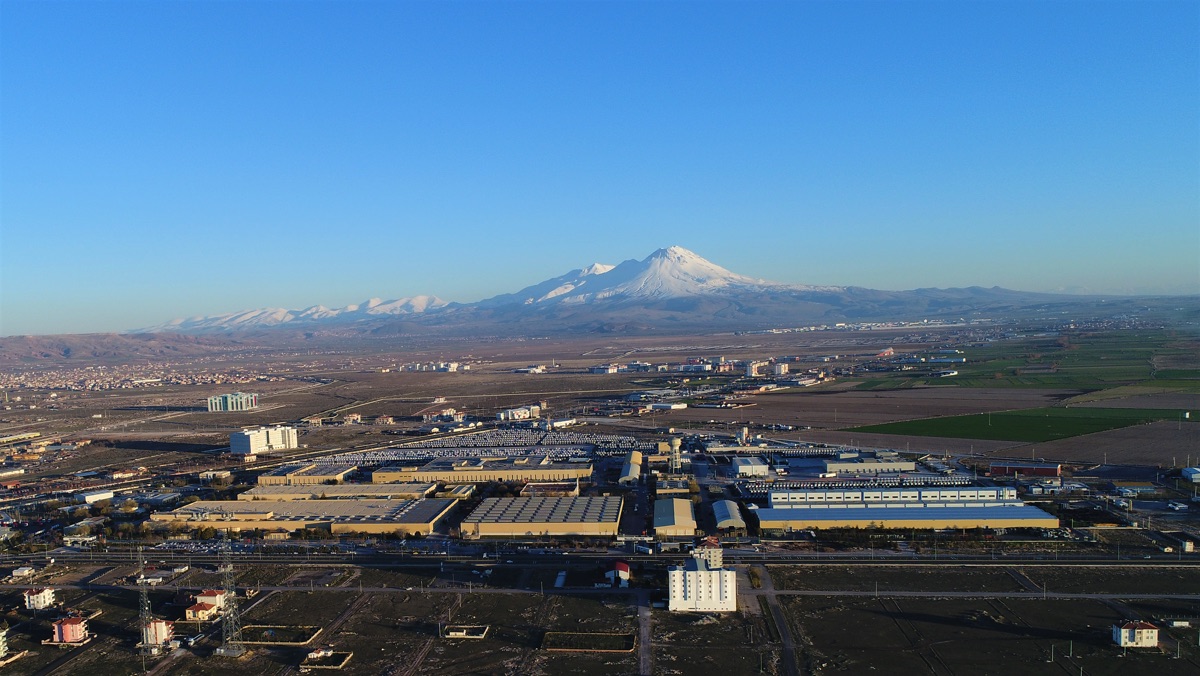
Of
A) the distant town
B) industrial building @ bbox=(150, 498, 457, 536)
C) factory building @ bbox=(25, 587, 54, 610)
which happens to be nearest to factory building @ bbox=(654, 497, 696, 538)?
the distant town

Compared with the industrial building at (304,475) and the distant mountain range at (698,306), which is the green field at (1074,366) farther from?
the distant mountain range at (698,306)

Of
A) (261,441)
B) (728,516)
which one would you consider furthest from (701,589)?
(261,441)

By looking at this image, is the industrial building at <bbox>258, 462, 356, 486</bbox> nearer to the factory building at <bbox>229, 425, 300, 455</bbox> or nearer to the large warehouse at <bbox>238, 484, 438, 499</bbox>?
the large warehouse at <bbox>238, 484, 438, 499</bbox>

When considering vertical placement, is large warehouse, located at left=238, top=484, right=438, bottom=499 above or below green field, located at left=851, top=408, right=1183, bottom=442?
above

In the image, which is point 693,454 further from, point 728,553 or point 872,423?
point 728,553

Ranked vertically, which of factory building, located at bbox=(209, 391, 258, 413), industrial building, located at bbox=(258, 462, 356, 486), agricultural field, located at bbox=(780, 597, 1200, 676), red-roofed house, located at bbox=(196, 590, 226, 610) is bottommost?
agricultural field, located at bbox=(780, 597, 1200, 676)
